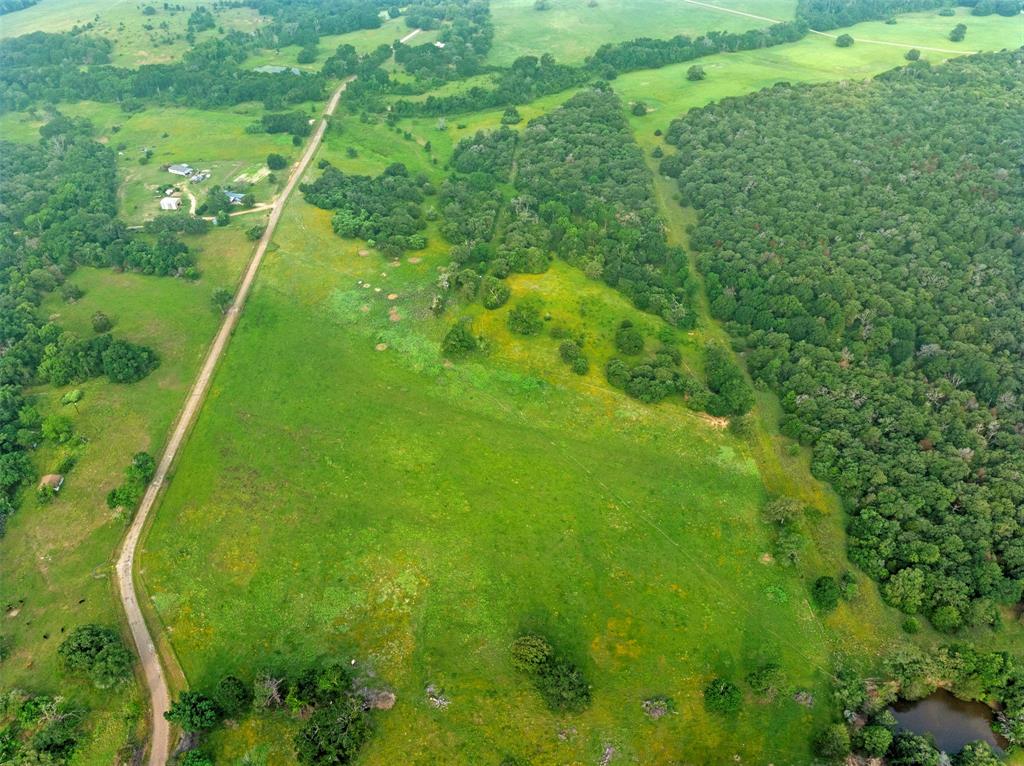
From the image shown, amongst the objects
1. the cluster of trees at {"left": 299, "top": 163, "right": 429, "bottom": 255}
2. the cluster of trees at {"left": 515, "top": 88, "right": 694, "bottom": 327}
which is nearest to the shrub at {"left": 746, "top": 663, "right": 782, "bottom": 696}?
the cluster of trees at {"left": 515, "top": 88, "right": 694, "bottom": 327}

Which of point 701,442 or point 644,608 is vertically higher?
point 701,442

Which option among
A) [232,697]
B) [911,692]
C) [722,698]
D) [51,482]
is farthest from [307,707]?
[911,692]

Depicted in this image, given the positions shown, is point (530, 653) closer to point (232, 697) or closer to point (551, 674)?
point (551, 674)

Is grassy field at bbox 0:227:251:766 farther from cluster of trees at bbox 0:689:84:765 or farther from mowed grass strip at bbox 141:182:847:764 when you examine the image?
mowed grass strip at bbox 141:182:847:764

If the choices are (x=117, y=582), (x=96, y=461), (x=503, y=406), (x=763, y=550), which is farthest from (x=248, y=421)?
(x=763, y=550)

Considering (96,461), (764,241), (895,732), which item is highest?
(764,241)

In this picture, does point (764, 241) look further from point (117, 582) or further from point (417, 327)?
point (117, 582)

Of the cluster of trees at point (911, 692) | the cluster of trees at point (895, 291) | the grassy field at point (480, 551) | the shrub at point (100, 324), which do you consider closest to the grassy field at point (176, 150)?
the shrub at point (100, 324)
